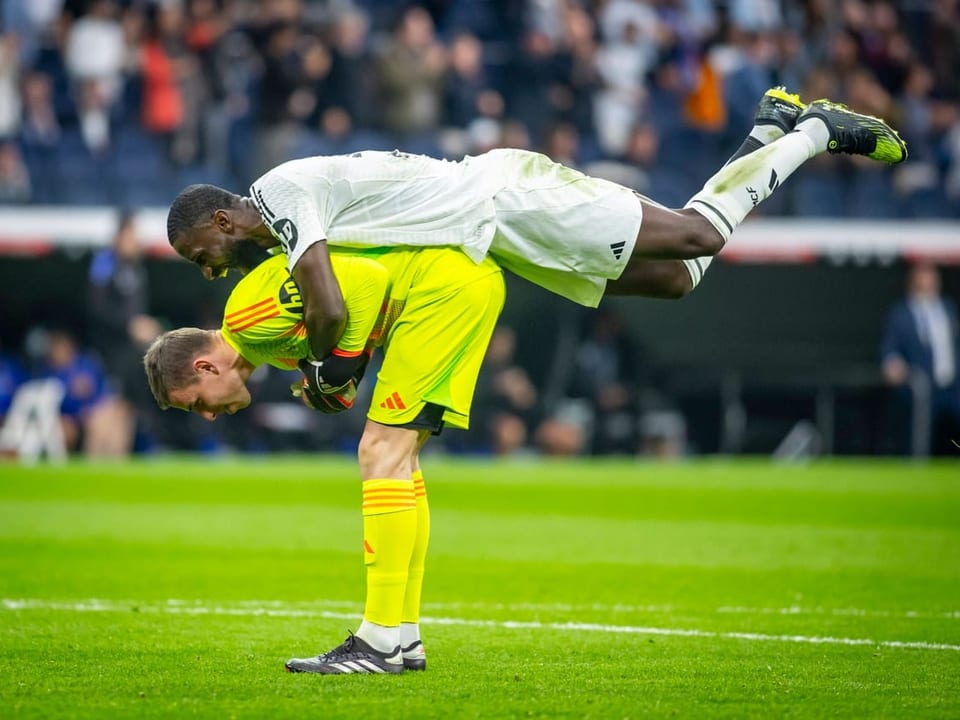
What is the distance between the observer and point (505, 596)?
9.07m

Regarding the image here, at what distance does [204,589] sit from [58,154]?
12.0m

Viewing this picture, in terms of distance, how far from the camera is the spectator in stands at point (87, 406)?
738 inches

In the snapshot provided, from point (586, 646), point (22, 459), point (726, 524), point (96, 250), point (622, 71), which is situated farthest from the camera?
point (622, 71)

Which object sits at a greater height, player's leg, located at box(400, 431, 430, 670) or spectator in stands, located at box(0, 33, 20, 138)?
spectator in stands, located at box(0, 33, 20, 138)

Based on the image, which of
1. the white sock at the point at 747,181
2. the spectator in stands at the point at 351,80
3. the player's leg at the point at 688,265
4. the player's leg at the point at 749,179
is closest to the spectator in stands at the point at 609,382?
the spectator in stands at the point at 351,80

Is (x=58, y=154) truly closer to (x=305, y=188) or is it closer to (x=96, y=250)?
(x=96, y=250)

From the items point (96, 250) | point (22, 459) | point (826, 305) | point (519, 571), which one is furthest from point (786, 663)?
point (826, 305)

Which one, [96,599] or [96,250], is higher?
[96,250]

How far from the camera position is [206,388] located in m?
6.62

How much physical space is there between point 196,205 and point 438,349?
1.16 metres

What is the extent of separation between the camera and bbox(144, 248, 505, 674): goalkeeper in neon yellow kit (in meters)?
6.39

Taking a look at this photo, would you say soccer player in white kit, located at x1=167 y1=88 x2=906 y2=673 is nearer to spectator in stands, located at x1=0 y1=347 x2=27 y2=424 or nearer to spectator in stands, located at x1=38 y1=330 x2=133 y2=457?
spectator in stands, located at x1=38 y1=330 x2=133 y2=457

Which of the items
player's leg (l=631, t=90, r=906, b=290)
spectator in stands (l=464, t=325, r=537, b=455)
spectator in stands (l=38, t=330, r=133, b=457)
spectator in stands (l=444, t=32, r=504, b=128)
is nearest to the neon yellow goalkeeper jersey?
player's leg (l=631, t=90, r=906, b=290)

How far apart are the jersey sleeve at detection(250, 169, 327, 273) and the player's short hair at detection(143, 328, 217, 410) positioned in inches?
22.1
